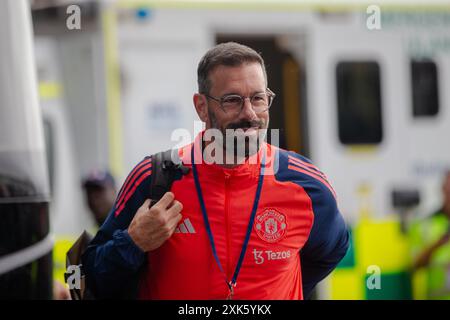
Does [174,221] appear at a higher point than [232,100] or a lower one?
lower

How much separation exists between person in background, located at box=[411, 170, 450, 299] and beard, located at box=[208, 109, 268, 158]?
3.58 m

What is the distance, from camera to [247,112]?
2156mm

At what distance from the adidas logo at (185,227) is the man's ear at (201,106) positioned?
25 centimetres

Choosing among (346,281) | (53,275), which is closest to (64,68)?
(346,281)

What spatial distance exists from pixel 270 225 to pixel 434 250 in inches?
159

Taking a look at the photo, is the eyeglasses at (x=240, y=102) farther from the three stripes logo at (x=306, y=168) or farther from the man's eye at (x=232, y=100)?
the three stripes logo at (x=306, y=168)

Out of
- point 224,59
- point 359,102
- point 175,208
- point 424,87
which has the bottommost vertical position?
point 175,208

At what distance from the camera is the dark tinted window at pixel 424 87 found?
7.42 metres

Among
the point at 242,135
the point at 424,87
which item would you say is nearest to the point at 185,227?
the point at 242,135

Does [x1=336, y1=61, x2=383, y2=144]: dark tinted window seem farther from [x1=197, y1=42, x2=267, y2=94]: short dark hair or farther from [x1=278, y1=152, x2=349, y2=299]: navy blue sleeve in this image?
[x1=197, y1=42, x2=267, y2=94]: short dark hair

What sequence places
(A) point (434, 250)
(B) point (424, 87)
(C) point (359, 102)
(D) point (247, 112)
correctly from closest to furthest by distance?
(D) point (247, 112) → (A) point (434, 250) → (C) point (359, 102) → (B) point (424, 87)

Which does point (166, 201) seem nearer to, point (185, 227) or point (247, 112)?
point (185, 227)

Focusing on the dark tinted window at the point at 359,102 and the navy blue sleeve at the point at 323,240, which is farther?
the dark tinted window at the point at 359,102

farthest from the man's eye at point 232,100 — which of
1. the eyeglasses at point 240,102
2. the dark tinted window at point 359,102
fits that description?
the dark tinted window at point 359,102
